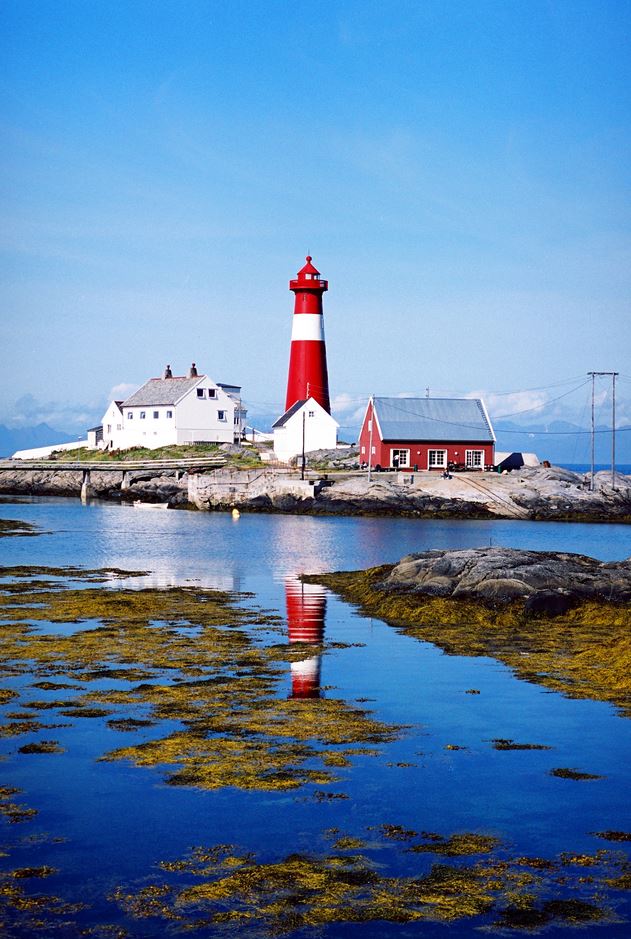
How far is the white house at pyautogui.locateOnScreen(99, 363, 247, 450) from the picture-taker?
93.4 meters

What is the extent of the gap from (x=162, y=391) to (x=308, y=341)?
70.6 ft

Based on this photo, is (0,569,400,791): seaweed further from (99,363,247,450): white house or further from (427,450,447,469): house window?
(99,363,247,450): white house

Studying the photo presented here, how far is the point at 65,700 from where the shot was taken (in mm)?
15281

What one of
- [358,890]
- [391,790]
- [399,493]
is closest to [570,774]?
[391,790]

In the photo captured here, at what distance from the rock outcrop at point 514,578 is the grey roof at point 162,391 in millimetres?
67018

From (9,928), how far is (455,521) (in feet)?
196

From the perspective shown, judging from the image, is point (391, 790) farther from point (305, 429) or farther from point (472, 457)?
point (305, 429)

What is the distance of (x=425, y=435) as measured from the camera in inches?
3022

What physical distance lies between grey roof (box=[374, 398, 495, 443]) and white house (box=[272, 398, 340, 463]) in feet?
18.3

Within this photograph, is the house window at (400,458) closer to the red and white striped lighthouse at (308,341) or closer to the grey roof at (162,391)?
the red and white striped lighthouse at (308,341)

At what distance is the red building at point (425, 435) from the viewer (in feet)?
250

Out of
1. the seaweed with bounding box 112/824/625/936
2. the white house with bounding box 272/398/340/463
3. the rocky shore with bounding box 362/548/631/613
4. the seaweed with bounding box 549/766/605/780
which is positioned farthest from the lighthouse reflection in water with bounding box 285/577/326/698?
the white house with bounding box 272/398/340/463

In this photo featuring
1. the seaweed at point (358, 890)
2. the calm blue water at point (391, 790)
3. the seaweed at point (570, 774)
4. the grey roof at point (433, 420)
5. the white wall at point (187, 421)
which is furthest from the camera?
the white wall at point (187, 421)

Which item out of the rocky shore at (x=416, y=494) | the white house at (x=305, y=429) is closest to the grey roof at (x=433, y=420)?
the rocky shore at (x=416, y=494)
